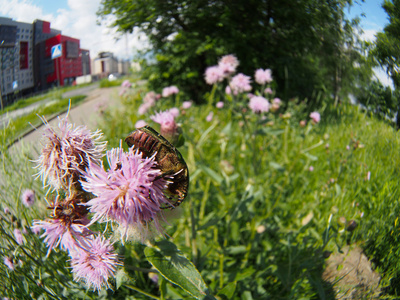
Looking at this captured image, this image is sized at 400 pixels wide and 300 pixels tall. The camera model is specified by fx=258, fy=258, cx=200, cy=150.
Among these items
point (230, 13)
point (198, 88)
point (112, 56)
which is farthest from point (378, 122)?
point (198, 88)

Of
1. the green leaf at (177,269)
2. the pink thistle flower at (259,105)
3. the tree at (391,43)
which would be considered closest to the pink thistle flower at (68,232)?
the green leaf at (177,269)

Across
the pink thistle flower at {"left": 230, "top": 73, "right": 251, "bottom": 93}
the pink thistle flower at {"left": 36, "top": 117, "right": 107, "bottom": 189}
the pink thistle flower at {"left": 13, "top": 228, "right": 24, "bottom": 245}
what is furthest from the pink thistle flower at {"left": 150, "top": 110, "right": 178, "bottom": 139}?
the pink thistle flower at {"left": 230, "top": 73, "right": 251, "bottom": 93}

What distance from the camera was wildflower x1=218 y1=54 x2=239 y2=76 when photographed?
179 cm

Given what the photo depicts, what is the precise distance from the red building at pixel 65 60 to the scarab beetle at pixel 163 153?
0.37 metres

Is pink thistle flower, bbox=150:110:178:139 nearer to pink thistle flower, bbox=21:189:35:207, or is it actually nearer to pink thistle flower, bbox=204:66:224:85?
pink thistle flower, bbox=21:189:35:207

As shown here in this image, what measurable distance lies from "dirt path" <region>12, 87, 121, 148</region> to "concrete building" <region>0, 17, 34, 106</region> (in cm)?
16

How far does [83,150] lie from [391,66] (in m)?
0.61

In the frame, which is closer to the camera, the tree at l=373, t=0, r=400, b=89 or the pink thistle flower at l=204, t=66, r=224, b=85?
the tree at l=373, t=0, r=400, b=89

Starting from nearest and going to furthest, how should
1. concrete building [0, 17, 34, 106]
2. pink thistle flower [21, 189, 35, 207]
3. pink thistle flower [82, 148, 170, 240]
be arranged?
1. pink thistle flower [82, 148, 170, 240]
2. concrete building [0, 17, 34, 106]
3. pink thistle flower [21, 189, 35, 207]

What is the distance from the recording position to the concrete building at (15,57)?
535mm

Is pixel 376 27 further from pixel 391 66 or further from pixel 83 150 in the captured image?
pixel 83 150

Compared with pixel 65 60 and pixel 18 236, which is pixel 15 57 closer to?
pixel 65 60

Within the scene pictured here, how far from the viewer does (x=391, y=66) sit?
0.51 meters

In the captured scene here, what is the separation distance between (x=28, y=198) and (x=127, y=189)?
596 millimetres
